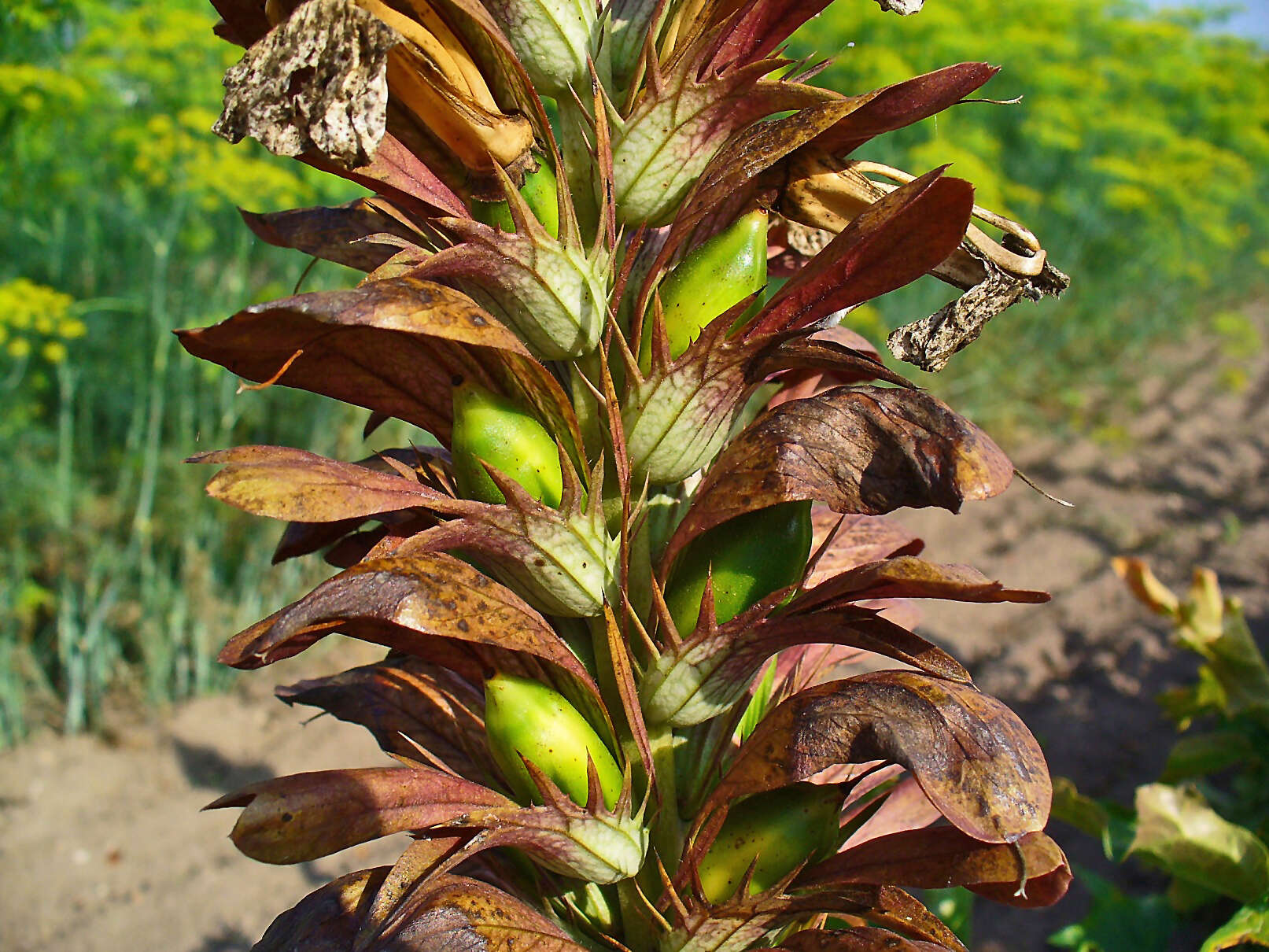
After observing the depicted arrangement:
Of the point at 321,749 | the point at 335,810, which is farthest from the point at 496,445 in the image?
the point at 321,749

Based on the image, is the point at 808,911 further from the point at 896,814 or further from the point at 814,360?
the point at 814,360

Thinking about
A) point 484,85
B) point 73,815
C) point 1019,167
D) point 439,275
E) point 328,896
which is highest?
point 484,85

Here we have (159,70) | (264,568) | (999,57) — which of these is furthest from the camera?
(999,57)

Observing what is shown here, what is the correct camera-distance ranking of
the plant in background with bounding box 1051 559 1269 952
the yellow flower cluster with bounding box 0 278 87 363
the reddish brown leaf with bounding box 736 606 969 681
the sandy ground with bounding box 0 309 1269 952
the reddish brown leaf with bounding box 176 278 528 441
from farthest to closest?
the yellow flower cluster with bounding box 0 278 87 363 → the sandy ground with bounding box 0 309 1269 952 → the plant in background with bounding box 1051 559 1269 952 → the reddish brown leaf with bounding box 736 606 969 681 → the reddish brown leaf with bounding box 176 278 528 441

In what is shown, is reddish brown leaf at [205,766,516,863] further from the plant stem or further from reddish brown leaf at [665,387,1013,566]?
reddish brown leaf at [665,387,1013,566]

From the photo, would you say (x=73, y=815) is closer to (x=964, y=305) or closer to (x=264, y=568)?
(x=264, y=568)

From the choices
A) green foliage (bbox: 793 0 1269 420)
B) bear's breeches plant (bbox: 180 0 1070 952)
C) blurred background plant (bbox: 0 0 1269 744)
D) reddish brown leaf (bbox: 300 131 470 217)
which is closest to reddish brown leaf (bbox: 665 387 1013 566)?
bear's breeches plant (bbox: 180 0 1070 952)

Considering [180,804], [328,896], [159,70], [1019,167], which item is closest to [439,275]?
[328,896]
